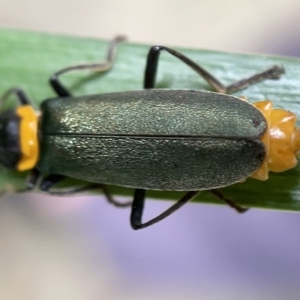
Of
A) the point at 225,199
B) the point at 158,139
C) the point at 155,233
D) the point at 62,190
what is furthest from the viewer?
the point at 155,233

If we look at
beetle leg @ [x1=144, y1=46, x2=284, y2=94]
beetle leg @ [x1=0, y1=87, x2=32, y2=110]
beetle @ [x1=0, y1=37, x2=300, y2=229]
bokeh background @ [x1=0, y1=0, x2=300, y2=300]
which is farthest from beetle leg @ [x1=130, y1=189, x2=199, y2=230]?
bokeh background @ [x1=0, y1=0, x2=300, y2=300]

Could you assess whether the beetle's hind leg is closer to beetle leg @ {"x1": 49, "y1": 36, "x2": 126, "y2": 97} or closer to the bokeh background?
beetle leg @ {"x1": 49, "y1": 36, "x2": 126, "y2": 97}

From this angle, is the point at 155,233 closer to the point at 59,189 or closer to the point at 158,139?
the point at 59,189

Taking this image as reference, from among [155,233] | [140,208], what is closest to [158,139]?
[140,208]

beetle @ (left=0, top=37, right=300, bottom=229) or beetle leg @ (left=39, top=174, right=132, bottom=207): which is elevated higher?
beetle @ (left=0, top=37, right=300, bottom=229)

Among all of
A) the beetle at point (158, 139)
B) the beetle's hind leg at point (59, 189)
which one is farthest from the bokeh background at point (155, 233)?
the beetle at point (158, 139)
